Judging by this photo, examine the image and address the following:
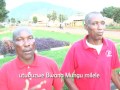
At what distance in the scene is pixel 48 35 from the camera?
17656 millimetres

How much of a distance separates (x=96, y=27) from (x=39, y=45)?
10785 mm

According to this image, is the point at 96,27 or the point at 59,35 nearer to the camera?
the point at 96,27

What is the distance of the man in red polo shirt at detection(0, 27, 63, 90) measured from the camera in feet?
9.89

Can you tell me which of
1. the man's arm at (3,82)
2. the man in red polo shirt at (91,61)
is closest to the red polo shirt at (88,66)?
the man in red polo shirt at (91,61)

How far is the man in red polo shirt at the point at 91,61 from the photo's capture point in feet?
11.4

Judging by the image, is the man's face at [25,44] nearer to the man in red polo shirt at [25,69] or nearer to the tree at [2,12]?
the man in red polo shirt at [25,69]

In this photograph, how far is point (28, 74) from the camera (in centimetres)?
309

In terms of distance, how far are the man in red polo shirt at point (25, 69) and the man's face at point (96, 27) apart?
642mm

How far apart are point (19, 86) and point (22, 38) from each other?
1.44 ft

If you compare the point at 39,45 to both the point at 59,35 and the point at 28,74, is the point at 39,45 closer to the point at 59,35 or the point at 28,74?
the point at 59,35

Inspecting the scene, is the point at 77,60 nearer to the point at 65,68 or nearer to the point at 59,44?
the point at 65,68

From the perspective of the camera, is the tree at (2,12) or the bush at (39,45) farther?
the tree at (2,12)

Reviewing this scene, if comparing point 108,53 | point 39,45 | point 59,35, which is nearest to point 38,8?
point 59,35

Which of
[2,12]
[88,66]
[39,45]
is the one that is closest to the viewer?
[88,66]
